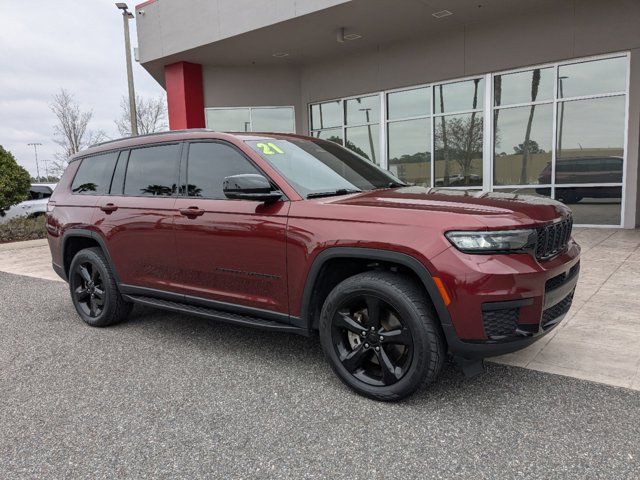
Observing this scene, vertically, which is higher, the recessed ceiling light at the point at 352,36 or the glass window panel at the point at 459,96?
the recessed ceiling light at the point at 352,36

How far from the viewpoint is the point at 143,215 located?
4.22 m

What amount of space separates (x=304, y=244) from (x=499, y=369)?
167 cm

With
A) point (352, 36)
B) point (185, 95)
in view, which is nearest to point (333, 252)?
point (352, 36)

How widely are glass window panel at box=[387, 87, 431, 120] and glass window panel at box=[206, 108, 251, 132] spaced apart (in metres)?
4.66

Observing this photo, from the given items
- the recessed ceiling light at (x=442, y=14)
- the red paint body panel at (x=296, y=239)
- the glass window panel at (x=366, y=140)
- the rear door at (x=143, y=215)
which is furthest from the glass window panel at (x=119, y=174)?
the glass window panel at (x=366, y=140)

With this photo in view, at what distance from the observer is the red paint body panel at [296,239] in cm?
271

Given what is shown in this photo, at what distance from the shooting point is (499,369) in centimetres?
351

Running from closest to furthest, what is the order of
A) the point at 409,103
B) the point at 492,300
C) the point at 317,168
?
the point at 492,300 → the point at 317,168 → the point at 409,103

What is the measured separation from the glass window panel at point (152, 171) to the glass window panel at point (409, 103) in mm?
9386

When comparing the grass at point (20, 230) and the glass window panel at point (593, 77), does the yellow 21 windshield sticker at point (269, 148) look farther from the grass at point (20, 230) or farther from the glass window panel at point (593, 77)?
the grass at point (20, 230)

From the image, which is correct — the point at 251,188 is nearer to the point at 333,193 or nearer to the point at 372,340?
the point at 333,193

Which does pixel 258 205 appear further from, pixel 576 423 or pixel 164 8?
pixel 164 8

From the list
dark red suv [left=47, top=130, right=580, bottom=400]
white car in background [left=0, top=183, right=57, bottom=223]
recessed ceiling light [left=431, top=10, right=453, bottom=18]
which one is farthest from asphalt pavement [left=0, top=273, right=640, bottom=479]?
white car in background [left=0, top=183, right=57, bottom=223]

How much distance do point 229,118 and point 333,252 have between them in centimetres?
1305
